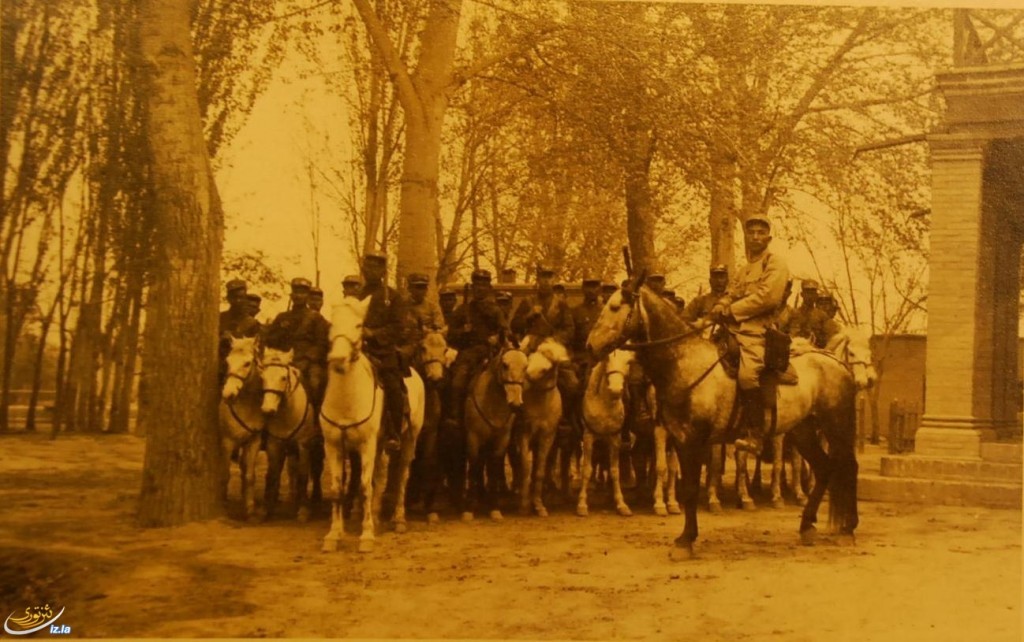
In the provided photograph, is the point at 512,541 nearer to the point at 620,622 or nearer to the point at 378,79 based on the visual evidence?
the point at 620,622

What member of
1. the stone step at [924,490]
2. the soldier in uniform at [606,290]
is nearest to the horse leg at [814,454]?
the stone step at [924,490]

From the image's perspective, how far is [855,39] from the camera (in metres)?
6.79

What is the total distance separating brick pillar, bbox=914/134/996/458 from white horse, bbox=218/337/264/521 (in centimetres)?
502

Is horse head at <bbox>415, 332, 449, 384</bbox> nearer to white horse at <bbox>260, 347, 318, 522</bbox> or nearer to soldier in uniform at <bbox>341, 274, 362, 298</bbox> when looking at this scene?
white horse at <bbox>260, 347, 318, 522</bbox>

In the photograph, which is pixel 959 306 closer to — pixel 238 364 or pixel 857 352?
pixel 857 352

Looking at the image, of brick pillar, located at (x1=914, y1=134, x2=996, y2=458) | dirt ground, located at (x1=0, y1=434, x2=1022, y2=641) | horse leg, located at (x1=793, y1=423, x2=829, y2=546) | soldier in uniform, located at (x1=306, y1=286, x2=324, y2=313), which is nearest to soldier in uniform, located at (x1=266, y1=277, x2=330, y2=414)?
soldier in uniform, located at (x1=306, y1=286, x2=324, y2=313)

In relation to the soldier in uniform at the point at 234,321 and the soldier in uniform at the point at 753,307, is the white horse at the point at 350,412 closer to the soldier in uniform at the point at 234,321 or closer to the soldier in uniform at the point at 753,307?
the soldier in uniform at the point at 234,321

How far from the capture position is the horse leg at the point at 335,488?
6.21 metres

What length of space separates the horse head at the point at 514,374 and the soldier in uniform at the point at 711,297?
1.27m

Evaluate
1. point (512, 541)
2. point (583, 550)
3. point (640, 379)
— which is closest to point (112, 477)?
point (512, 541)

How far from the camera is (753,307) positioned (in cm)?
637

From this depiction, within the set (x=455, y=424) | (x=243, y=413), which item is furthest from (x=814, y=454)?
(x=243, y=413)

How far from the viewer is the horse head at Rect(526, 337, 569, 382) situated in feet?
24.5

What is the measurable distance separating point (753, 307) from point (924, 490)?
7.90 ft
